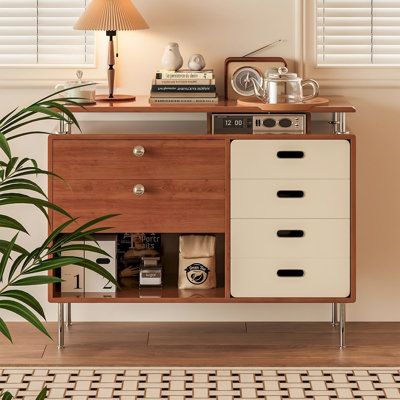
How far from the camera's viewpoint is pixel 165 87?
125 inches

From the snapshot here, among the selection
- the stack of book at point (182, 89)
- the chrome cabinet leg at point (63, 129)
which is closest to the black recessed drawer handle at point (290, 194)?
the stack of book at point (182, 89)

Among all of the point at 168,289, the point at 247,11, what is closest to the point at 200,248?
the point at 168,289

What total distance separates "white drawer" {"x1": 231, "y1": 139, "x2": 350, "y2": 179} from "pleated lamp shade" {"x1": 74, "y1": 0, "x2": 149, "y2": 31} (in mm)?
583

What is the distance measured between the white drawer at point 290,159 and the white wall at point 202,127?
41 cm

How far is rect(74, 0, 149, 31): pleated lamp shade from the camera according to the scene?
3201 mm

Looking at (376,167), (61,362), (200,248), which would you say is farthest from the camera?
(376,167)

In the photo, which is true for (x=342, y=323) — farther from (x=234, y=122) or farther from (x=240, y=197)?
(x=234, y=122)

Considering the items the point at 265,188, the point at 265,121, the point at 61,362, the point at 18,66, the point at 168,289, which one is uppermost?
the point at 18,66

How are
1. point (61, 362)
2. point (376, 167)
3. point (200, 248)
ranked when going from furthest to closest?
point (376, 167) < point (200, 248) < point (61, 362)

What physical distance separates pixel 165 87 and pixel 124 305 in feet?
3.04

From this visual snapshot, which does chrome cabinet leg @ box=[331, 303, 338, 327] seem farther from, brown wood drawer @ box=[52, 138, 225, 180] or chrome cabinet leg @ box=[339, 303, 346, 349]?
brown wood drawer @ box=[52, 138, 225, 180]

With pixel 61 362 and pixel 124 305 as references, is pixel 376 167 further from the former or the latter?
pixel 61 362

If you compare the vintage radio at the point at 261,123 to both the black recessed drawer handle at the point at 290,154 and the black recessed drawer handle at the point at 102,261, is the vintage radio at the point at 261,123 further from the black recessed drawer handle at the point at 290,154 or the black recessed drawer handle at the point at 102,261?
the black recessed drawer handle at the point at 102,261

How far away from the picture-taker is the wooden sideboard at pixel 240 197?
3115 mm
